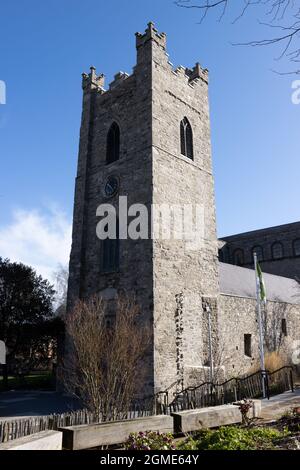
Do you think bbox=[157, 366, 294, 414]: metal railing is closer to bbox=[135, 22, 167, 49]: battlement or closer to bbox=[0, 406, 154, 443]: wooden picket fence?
bbox=[0, 406, 154, 443]: wooden picket fence

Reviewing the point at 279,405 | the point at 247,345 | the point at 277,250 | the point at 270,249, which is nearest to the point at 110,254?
the point at 247,345

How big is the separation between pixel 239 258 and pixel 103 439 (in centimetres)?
3661

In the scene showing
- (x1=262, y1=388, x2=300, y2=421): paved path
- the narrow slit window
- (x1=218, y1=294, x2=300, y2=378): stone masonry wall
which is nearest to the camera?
(x1=262, y1=388, x2=300, y2=421): paved path

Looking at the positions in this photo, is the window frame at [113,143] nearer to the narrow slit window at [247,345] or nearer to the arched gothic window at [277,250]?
the narrow slit window at [247,345]

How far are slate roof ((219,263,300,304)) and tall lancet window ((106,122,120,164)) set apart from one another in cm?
996

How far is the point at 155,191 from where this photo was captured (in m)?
18.2

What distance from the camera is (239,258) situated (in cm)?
4181

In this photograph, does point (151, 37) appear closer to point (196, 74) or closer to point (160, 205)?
point (196, 74)

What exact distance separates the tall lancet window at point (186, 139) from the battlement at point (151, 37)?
430 cm

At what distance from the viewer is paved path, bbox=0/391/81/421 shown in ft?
47.6

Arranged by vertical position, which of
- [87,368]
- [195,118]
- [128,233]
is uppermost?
[195,118]

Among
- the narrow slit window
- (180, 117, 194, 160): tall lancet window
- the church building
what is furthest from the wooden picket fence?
(180, 117, 194, 160): tall lancet window
